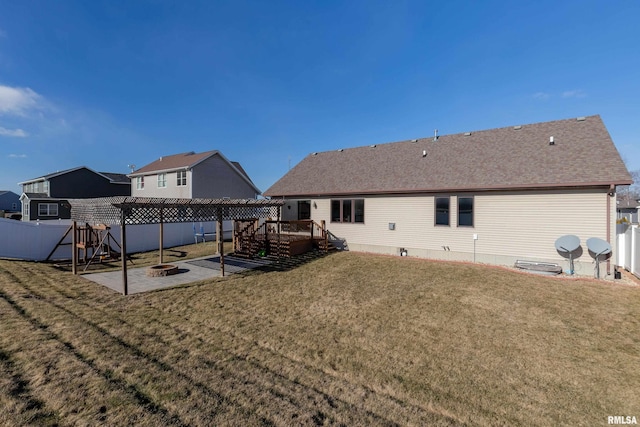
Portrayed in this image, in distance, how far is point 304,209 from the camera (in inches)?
664

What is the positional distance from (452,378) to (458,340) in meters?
1.40

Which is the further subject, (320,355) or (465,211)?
(465,211)

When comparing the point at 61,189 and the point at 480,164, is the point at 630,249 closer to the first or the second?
the point at 480,164

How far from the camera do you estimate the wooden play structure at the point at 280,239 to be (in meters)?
13.8

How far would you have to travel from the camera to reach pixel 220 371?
3943mm

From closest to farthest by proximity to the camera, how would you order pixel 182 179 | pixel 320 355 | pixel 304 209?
1. pixel 320 355
2. pixel 304 209
3. pixel 182 179

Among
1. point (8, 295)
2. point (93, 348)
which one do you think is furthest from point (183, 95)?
point (93, 348)

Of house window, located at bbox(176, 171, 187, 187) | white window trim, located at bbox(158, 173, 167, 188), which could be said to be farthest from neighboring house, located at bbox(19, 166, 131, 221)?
house window, located at bbox(176, 171, 187, 187)

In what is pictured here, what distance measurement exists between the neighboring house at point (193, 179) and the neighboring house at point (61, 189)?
11.2m

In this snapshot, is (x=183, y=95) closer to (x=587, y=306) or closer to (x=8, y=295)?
(x=8, y=295)

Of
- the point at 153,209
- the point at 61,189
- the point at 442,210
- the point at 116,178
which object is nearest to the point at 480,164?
the point at 442,210

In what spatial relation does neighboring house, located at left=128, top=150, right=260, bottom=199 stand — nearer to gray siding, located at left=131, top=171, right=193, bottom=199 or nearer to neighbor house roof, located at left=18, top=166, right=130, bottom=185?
gray siding, located at left=131, top=171, right=193, bottom=199

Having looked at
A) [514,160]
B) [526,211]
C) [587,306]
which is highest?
[514,160]

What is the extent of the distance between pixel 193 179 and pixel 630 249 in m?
26.3
